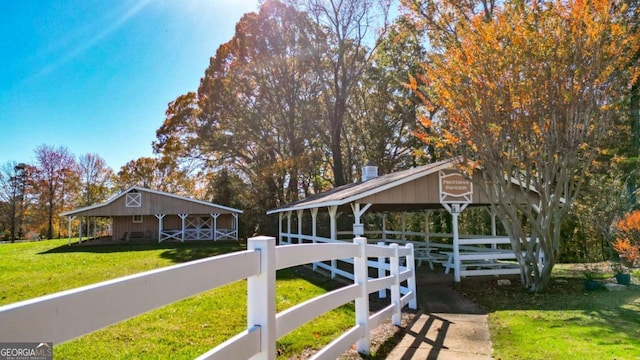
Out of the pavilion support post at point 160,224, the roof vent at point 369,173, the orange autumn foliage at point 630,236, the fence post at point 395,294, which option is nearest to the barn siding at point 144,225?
the pavilion support post at point 160,224

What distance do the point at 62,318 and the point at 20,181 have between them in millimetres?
46264

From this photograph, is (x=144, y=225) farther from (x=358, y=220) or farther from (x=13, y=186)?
(x=358, y=220)

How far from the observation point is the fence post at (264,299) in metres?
2.30

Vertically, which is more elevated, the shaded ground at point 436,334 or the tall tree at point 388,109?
the tall tree at point 388,109

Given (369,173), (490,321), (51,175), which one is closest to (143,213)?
(369,173)

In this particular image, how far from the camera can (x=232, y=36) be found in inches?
1117

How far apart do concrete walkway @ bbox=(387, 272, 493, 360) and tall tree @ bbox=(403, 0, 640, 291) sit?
2.61 meters

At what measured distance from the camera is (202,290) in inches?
75.9

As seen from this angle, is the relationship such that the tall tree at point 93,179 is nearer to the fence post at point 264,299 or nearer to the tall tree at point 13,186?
the tall tree at point 13,186

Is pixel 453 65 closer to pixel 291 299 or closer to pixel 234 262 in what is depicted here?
pixel 291 299

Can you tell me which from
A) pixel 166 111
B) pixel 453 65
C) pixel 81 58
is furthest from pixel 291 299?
pixel 166 111

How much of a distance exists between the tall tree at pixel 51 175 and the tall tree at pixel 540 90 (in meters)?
39.3

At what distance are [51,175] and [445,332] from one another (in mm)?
42305

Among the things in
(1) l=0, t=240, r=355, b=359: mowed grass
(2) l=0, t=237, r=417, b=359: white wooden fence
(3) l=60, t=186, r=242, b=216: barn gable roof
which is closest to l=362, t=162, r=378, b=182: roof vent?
(1) l=0, t=240, r=355, b=359: mowed grass
